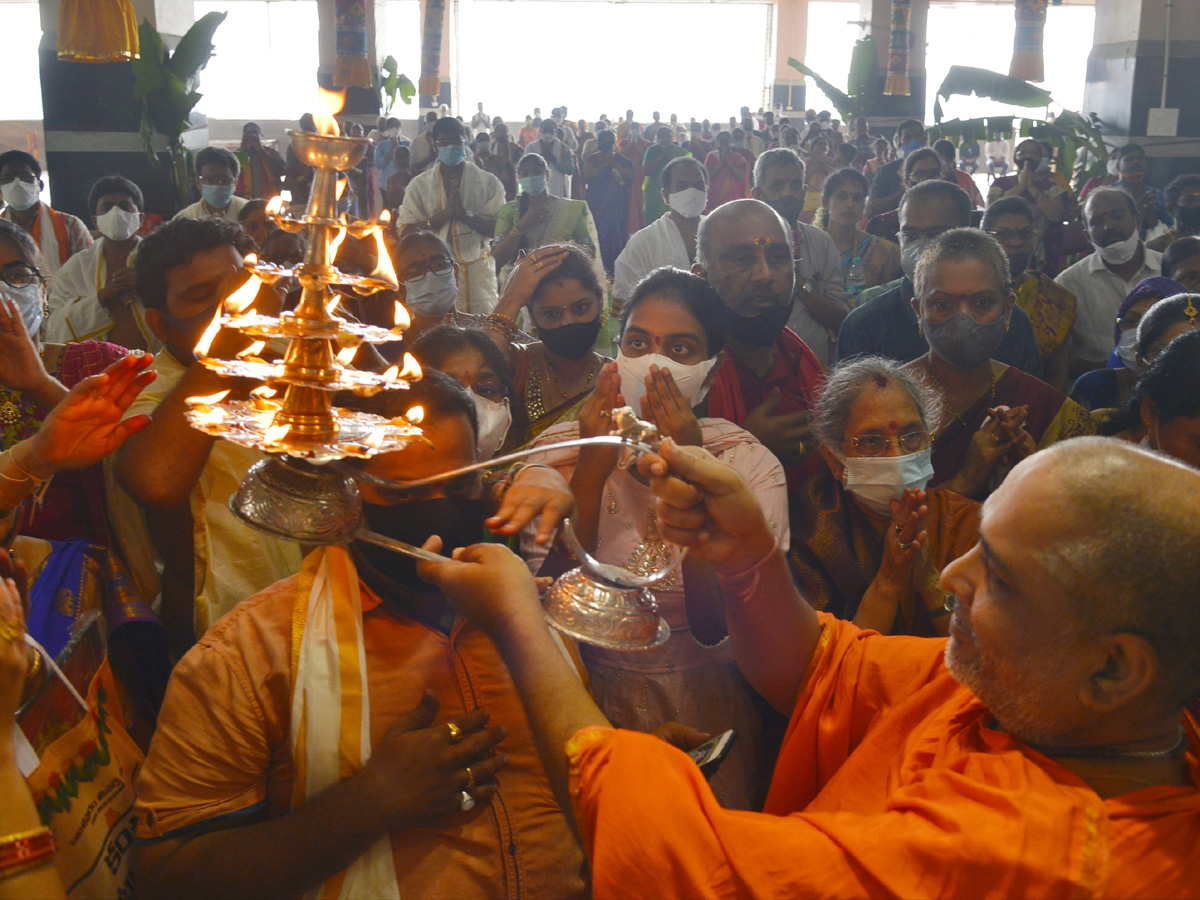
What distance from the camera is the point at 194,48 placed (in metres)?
8.18

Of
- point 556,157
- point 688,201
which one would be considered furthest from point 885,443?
point 556,157

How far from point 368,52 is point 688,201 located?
340 inches

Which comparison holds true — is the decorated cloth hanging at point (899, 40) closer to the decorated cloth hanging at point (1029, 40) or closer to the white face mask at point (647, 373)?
the decorated cloth hanging at point (1029, 40)

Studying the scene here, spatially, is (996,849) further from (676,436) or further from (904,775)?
(676,436)

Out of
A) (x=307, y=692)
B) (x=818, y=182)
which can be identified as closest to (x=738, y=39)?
(x=818, y=182)

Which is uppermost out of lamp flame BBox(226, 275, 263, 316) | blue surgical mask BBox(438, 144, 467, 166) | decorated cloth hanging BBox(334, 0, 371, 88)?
decorated cloth hanging BBox(334, 0, 371, 88)

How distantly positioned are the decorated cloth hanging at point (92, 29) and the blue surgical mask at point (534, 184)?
2896 millimetres

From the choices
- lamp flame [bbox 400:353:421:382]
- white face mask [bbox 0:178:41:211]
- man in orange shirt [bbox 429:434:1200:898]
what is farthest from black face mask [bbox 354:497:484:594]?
white face mask [bbox 0:178:41:211]

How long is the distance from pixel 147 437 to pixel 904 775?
5.15 ft

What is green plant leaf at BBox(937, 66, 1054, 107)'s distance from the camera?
11.3 meters

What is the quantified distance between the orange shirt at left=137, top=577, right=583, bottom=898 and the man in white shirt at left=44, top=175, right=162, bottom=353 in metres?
2.41

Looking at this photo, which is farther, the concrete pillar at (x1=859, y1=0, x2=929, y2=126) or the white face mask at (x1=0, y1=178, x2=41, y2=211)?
the concrete pillar at (x1=859, y1=0, x2=929, y2=126)

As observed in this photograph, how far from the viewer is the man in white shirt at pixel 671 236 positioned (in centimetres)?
562

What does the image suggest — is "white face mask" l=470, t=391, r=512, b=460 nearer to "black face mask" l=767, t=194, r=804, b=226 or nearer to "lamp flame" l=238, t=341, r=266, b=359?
"lamp flame" l=238, t=341, r=266, b=359
